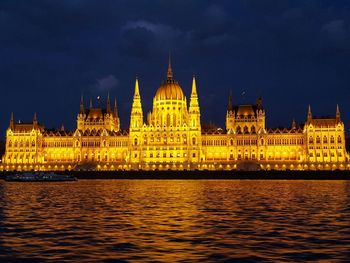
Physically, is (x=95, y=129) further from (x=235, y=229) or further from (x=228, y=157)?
(x=235, y=229)

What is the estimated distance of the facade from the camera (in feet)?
488

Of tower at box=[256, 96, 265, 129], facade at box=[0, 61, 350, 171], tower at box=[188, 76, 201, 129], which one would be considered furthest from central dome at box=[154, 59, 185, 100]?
tower at box=[256, 96, 265, 129]

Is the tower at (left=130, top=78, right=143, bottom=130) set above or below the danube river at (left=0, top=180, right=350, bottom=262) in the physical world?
above

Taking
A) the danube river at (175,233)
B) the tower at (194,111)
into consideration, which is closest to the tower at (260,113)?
the tower at (194,111)

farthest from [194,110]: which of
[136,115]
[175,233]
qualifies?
[175,233]

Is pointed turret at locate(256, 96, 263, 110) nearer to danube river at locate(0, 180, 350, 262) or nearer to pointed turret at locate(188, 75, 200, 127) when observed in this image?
pointed turret at locate(188, 75, 200, 127)

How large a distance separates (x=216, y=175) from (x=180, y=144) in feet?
85.1

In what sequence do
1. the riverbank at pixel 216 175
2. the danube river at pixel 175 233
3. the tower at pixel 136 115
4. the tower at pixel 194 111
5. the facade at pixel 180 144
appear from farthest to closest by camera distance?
the tower at pixel 136 115 < the tower at pixel 194 111 < the facade at pixel 180 144 < the riverbank at pixel 216 175 < the danube river at pixel 175 233

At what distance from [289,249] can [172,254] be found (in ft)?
16.6

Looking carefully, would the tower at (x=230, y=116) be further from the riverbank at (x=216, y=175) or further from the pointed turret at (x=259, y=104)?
the riverbank at (x=216, y=175)

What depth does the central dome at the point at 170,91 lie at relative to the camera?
16325 cm

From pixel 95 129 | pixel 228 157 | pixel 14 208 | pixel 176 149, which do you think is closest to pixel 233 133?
pixel 228 157

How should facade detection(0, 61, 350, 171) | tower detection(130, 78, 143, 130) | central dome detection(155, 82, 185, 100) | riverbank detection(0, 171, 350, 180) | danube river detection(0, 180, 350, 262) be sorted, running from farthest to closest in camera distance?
central dome detection(155, 82, 185, 100) → tower detection(130, 78, 143, 130) → facade detection(0, 61, 350, 171) → riverbank detection(0, 171, 350, 180) → danube river detection(0, 180, 350, 262)

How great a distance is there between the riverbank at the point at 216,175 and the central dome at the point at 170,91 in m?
35.2
